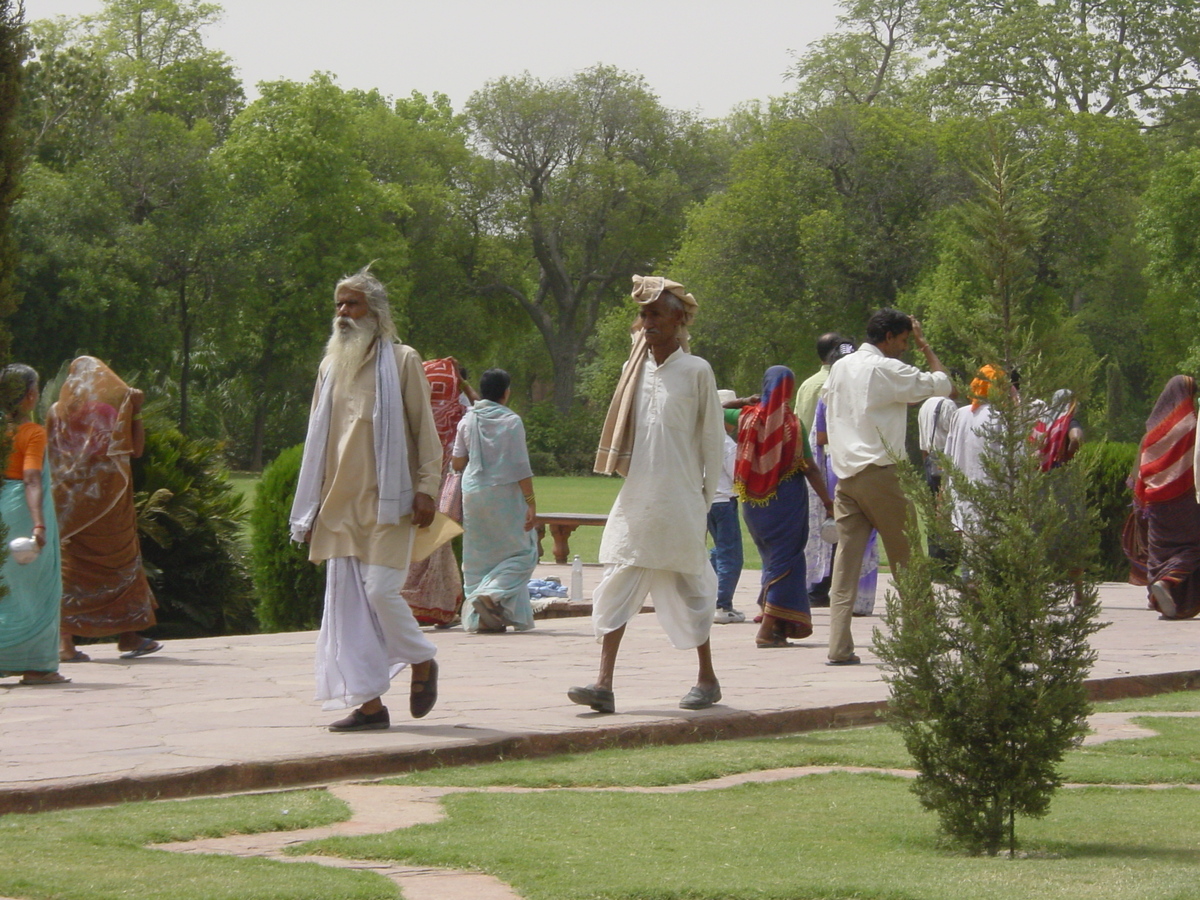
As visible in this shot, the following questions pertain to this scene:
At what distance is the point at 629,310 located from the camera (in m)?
68.4

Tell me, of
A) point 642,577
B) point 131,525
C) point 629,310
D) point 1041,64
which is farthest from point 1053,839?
point 629,310

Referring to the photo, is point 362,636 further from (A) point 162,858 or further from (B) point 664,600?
(A) point 162,858

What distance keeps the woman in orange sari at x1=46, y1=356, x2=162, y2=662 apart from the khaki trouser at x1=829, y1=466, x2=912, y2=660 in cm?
419

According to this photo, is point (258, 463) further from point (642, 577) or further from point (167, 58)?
point (642, 577)

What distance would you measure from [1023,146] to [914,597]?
166 ft

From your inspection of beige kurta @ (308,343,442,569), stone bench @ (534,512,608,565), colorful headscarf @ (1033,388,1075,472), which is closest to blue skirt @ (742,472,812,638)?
beige kurta @ (308,343,442,569)

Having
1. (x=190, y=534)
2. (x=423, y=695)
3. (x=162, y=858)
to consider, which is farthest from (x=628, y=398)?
(x=190, y=534)

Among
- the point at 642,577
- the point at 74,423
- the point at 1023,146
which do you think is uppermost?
the point at 1023,146

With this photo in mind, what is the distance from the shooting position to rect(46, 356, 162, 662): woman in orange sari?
32.4ft

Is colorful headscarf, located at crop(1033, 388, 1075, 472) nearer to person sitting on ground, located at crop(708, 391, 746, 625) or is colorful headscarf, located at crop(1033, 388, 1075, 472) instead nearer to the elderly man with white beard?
the elderly man with white beard

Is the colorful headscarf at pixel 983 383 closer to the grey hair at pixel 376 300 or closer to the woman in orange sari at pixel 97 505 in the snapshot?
the grey hair at pixel 376 300

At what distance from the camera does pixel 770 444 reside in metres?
10.7

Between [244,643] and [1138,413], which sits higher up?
[1138,413]

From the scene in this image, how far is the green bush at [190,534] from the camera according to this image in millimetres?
12453
